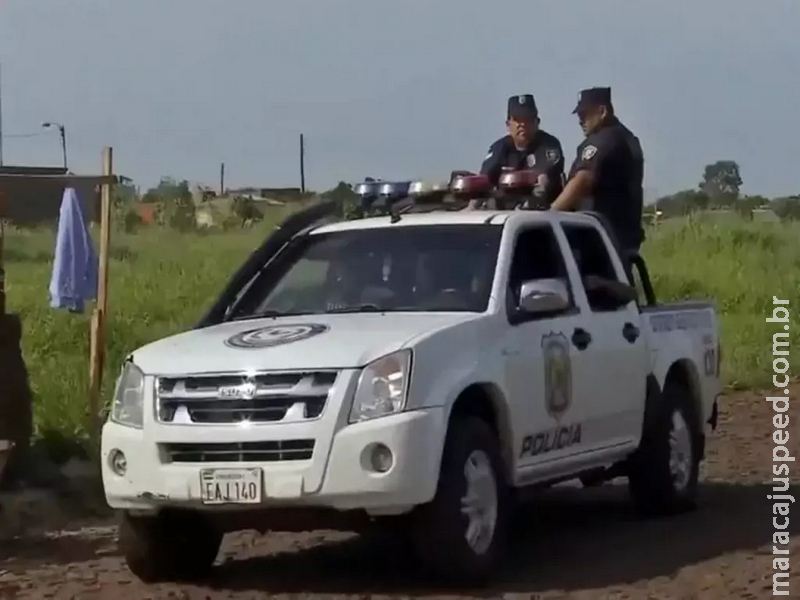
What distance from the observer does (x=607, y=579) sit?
7.95 metres

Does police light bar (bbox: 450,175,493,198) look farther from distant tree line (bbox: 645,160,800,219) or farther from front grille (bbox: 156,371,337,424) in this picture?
distant tree line (bbox: 645,160,800,219)

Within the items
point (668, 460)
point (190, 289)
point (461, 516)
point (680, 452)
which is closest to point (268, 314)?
point (461, 516)

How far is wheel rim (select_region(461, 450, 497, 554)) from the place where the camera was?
7617mm

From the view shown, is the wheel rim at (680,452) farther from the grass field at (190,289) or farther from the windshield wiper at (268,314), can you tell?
the grass field at (190,289)

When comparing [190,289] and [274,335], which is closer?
[274,335]

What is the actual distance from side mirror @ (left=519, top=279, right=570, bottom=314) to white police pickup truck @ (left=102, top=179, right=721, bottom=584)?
0.01 meters

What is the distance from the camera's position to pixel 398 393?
7398 mm

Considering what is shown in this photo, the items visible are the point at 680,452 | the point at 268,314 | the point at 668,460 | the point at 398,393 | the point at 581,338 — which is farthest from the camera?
the point at 680,452

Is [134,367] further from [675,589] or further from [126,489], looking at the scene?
[675,589]

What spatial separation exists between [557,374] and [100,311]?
437 cm

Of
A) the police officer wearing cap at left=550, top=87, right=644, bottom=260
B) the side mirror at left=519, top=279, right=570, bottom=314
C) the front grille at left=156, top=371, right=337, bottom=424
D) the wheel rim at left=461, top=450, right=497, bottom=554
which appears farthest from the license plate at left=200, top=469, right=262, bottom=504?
the police officer wearing cap at left=550, top=87, right=644, bottom=260

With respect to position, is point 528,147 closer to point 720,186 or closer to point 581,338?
point 581,338

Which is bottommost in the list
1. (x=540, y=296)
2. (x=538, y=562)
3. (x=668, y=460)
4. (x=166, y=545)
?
(x=538, y=562)

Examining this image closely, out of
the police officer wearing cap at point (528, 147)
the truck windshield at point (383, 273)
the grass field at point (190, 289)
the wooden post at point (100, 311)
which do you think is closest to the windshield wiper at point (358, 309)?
the truck windshield at point (383, 273)
